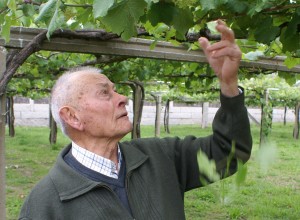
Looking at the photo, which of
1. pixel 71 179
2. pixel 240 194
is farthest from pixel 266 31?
pixel 240 194

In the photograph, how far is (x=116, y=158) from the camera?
6.16ft

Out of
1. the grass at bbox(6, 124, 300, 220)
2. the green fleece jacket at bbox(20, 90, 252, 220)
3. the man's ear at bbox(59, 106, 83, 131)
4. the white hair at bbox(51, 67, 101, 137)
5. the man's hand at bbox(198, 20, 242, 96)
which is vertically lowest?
the grass at bbox(6, 124, 300, 220)

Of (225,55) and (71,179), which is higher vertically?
(225,55)

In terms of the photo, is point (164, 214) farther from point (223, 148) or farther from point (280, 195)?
point (280, 195)

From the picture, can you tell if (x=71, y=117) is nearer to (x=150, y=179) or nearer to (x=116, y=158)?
(x=116, y=158)

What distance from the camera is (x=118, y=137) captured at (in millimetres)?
1809

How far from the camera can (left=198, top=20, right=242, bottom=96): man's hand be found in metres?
1.46

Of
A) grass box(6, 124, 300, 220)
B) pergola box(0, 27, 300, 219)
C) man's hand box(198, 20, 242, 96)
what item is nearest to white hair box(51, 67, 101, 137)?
man's hand box(198, 20, 242, 96)

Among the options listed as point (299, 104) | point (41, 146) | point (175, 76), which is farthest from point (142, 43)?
point (299, 104)

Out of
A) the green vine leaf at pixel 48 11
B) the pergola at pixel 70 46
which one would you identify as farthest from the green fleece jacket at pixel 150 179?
the pergola at pixel 70 46

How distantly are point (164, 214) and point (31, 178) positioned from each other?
652cm

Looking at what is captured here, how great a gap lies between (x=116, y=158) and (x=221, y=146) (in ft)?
1.35

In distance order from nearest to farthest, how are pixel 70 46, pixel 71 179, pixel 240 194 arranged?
pixel 71 179 → pixel 70 46 → pixel 240 194

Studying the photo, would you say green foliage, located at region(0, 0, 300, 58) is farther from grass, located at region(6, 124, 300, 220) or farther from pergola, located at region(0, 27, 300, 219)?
grass, located at region(6, 124, 300, 220)
